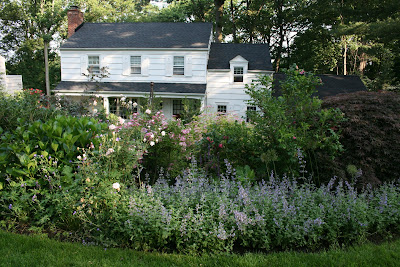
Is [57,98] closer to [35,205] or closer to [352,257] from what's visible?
[35,205]

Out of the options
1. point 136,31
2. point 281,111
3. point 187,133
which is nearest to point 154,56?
point 136,31

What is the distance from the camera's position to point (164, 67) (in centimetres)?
1764

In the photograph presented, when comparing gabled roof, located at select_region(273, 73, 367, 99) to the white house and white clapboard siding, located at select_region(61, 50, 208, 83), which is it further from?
white clapboard siding, located at select_region(61, 50, 208, 83)

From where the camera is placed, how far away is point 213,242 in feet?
9.88

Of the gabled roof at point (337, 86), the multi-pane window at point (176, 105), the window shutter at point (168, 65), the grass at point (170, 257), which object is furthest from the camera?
the multi-pane window at point (176, 105)

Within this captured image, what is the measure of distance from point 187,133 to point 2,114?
10.5 feet

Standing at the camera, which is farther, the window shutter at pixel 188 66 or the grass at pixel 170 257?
the window shutter at pixel 188 66

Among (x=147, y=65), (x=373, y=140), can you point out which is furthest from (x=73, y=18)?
(x=373, y=140)

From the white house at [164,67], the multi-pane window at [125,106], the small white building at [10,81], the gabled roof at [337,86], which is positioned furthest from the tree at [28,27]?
the gabled roof at [337,86]

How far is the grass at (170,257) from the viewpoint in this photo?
2791 mm

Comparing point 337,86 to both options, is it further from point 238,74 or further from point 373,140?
point 373,140

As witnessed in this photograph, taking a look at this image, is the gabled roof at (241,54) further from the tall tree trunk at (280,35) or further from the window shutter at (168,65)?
the tall tree trunk at (280,35)

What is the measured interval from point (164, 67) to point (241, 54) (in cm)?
506

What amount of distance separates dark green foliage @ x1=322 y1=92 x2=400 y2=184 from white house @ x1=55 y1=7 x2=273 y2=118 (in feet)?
41.4
